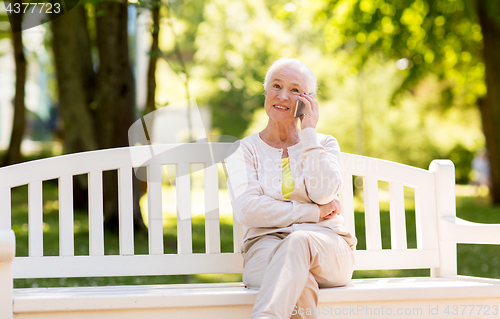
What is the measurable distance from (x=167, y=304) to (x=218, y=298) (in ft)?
0.80

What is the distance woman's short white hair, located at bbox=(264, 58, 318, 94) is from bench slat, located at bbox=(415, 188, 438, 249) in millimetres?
991

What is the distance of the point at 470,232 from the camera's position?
10.9ft

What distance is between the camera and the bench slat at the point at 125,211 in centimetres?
316

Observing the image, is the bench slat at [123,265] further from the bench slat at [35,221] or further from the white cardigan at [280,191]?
the white cardigan at [280,191]

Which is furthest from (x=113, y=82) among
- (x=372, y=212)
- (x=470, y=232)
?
(x=470, y=232)

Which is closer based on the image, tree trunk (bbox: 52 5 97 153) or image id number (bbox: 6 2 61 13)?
image id number (bbox: 6 2 61 13)

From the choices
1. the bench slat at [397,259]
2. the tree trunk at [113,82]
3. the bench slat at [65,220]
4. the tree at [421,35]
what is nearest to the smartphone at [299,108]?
the bench slat at [397,259]

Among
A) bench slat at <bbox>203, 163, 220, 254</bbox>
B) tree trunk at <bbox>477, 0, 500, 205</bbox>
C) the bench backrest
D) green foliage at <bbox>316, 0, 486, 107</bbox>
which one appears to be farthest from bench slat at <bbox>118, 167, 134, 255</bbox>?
tree trunk at <bbox>477, 0, 500, 205</bbox>

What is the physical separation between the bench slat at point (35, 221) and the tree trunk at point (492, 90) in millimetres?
11131

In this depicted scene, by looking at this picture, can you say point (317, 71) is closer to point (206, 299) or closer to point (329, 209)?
point (329, 209)

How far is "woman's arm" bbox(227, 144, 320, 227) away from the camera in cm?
290

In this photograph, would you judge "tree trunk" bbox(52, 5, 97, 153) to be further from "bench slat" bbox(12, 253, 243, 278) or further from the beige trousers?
the beige trousers

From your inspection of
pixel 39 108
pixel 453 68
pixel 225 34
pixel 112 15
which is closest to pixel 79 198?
pixel 112 15
